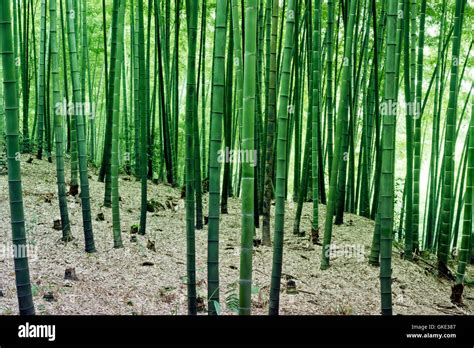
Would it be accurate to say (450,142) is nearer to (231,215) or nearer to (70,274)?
(231,215)

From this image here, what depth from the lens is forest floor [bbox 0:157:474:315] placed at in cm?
263

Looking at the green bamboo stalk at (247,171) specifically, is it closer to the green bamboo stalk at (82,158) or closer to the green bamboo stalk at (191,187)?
the green bamboo stalk at (191,187)

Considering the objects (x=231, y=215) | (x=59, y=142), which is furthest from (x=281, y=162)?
(x=231, y=215)

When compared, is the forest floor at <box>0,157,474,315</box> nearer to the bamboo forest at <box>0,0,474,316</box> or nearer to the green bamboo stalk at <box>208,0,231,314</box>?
the bamboo forest at <box>0,0,474,316</box>

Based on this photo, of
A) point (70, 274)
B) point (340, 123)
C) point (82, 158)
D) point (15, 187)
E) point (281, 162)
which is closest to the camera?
point (15, 187)

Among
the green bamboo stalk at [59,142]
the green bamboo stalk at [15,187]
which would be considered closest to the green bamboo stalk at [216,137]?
the green bamboo stalk at [15,187]

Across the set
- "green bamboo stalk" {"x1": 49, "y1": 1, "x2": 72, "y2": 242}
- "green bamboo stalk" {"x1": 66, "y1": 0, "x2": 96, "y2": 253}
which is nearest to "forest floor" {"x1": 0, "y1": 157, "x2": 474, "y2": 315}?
"green bamboo stalk" {"x1": 66, "y1": 0, "x2": 96, "y2": 253}

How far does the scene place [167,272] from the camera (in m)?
3.10

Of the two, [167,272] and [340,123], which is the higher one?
[340,123]

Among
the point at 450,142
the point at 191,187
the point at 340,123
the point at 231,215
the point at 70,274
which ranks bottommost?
the point at 231,215

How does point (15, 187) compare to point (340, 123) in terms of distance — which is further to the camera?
point (340, 123)

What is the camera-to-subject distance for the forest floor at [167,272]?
8.63ft

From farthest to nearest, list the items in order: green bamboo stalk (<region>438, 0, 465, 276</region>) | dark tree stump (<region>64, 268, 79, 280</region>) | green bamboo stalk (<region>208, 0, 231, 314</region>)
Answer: green bamboo stalk (<region>438, 0, 465, 276</region>)
dark tree stump (<region>64, 268, 79, 280</region>)
green bamboo stalk (<region>208, 0, 231, 314</region>)
